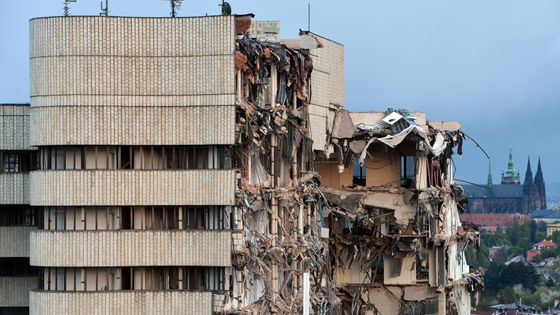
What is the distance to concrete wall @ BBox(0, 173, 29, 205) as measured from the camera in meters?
70.0

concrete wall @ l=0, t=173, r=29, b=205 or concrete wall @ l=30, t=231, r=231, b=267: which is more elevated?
concrete wall @ l=0, t=173, r=29, b=205

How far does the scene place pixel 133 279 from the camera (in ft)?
216

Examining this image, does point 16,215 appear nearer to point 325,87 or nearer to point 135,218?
point 135,218

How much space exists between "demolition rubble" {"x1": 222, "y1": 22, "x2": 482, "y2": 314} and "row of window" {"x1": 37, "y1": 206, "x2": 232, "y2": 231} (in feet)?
2.64

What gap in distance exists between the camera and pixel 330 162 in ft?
285

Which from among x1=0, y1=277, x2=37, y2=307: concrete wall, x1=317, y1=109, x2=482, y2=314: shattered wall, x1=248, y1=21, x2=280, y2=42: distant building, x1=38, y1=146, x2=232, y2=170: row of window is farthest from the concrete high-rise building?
x1=317, y1=109, x2=482, y2=314: shattered wall

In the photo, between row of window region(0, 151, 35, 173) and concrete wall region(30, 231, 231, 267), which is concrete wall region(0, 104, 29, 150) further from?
concrete wall region(30, 231, 231, 267)

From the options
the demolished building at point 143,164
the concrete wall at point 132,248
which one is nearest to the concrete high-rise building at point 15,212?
the demolished building at point 143,164

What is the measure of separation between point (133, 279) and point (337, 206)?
824 inches

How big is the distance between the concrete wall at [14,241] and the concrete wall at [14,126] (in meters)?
2.88

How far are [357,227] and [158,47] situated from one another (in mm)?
23887

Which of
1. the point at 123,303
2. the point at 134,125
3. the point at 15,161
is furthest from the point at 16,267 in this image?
the point at 134,125

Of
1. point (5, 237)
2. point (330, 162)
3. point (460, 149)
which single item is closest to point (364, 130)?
point (330, 162)

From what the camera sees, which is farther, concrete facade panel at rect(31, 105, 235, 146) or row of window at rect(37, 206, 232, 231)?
row of window at rect(37, 206, 232, 231)
